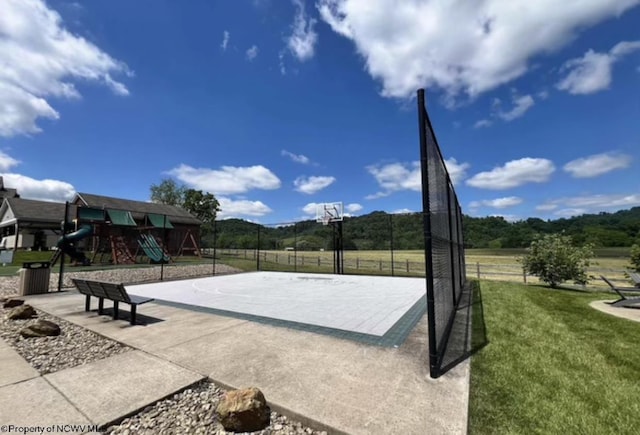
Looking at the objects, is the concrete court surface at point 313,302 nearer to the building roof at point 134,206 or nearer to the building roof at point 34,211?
the building roof at point 134,206

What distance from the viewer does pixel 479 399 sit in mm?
2533

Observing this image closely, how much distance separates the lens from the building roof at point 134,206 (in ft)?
80.2

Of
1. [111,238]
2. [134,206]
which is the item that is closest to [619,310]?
[111,238]

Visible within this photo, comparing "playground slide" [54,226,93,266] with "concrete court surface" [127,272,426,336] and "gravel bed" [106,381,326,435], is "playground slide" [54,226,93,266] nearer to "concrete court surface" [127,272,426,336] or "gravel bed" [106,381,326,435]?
"concrete court surface" [127,272,426,336]

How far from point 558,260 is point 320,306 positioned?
407 inches

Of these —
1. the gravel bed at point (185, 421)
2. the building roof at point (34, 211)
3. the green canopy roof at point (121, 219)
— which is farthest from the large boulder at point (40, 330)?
the building roof at point (34, 211)

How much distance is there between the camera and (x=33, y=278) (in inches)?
305

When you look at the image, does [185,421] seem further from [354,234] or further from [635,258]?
[354,234]

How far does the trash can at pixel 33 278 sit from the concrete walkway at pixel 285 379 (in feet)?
18.2

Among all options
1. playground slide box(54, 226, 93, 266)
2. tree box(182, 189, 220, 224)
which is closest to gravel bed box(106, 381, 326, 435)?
playground slide box(54, 226, 93, 266)

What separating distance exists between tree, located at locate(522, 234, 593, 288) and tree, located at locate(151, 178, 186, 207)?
42291mm

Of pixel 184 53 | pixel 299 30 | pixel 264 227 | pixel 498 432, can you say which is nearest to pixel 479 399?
pixel 498 432

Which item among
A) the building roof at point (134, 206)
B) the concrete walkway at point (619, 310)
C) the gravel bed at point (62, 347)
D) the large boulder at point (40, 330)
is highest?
the building roof at point (134, 206)

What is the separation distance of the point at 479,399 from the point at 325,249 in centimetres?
1561
